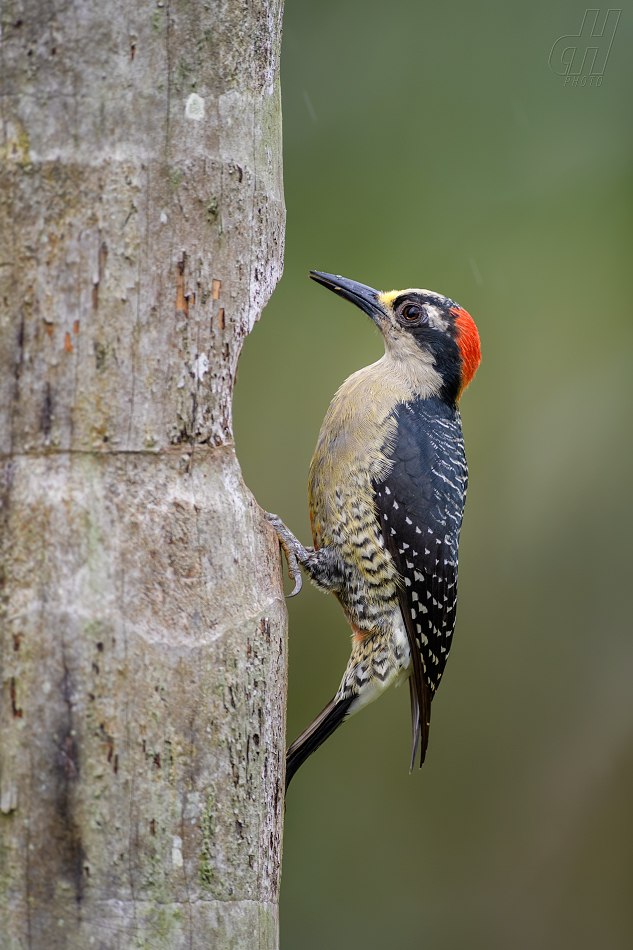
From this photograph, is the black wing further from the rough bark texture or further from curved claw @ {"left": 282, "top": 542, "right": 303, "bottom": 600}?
the rough bark texture

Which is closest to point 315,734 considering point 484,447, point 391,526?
point 391,526

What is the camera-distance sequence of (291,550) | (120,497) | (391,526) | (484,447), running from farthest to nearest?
(484,447) → (391,526) → (291,550) → (120,497)

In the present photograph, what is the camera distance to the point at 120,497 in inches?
69.5

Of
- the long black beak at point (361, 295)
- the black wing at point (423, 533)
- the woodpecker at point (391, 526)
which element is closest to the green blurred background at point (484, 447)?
the long black beak at point (361, 295)

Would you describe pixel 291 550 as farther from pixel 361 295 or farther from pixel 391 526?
pixel 361 295

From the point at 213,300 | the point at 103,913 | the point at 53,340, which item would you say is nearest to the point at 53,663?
the point at 103,913

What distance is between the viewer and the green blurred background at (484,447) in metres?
5.66

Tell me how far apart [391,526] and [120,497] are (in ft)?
5.02

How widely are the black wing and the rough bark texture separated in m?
1.33

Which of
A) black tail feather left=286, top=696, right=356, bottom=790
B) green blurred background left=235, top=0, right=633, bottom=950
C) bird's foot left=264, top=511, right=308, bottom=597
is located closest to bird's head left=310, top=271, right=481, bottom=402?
bird's foot left=264, top=511, right=308, bottom=597

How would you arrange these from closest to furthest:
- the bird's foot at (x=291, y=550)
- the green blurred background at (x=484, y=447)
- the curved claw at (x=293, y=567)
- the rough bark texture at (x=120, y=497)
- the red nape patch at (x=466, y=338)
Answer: the rough bark texture at (x=120, y=497), the bird's foot at (x=291, y=550), the curved claw at (x=293, y=567), the red nape patch at (x=466, y=338), the green blurred background at (x=484, y=447)

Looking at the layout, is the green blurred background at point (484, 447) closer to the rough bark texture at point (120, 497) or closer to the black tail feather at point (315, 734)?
the black tail feather at point (315, 734)

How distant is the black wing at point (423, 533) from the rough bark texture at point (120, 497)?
1.33m

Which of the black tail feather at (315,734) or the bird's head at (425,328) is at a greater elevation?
the bird's head at (425,328)
